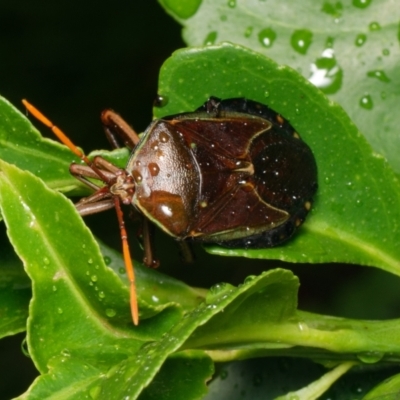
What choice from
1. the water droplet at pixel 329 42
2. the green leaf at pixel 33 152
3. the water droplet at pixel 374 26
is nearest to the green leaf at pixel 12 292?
the green leaf at pixel 33 152

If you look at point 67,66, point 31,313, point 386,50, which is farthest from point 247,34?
point 67,66

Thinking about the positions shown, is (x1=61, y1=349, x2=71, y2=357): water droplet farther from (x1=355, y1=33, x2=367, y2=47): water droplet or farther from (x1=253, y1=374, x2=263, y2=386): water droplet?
(x1=355, y1=33, x2=367, y2=47): water droplet

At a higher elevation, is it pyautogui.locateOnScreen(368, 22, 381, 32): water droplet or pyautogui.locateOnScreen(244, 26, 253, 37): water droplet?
pyautogui.locateOnScreen(368, 22, 381, 32): water droplet

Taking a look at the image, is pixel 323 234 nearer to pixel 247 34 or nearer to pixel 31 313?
pixel 247 34

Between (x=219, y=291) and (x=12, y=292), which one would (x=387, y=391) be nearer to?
(x=219, y=291)

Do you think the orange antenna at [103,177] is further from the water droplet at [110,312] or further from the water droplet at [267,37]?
the water droplet at [267,37]

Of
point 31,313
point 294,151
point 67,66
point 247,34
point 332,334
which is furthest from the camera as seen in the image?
point 67,66

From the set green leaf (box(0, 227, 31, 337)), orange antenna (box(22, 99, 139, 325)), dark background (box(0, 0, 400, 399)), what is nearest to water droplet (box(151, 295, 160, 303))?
orange antenna (box(22, 99, 139, 325))

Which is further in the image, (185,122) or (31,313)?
(185,122)
